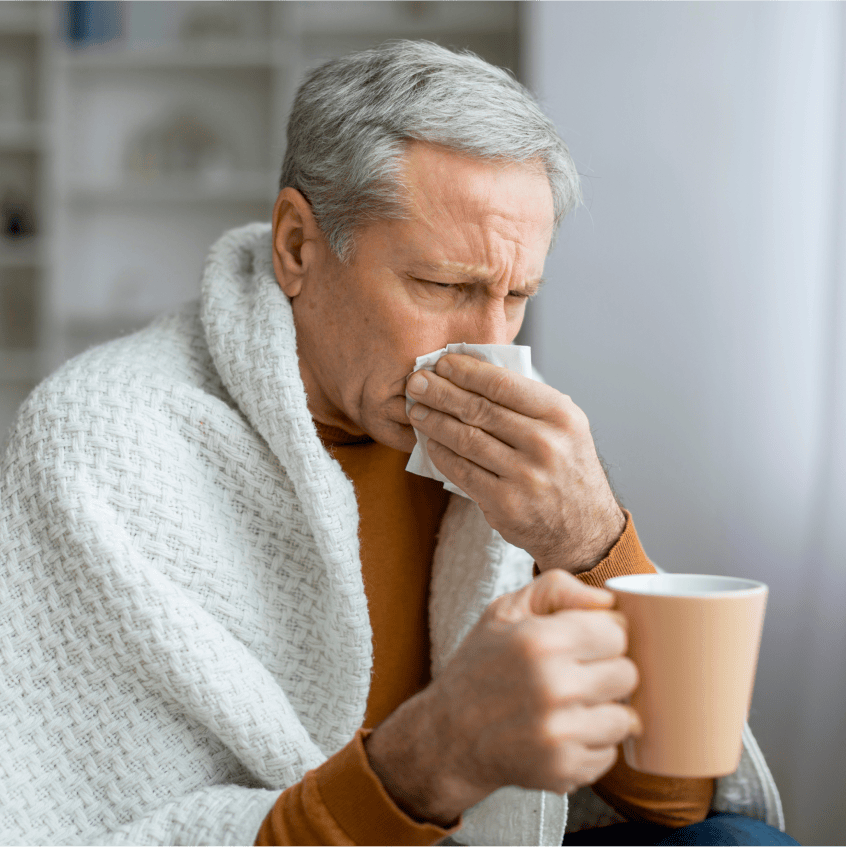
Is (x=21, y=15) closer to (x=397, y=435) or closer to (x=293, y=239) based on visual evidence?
(x=293, y=239)

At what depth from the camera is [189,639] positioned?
0.87 meters

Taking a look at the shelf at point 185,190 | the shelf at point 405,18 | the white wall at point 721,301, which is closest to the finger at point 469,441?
the white wall at point 721,301

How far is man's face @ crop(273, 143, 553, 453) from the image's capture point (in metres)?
0.99

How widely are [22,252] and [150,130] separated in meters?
0.79

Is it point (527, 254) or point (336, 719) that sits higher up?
point (527, 254)

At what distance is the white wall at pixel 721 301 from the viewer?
1682mm

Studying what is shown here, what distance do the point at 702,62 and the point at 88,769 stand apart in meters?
1.94

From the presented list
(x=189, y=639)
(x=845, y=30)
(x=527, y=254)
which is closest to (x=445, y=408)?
(x=527, y=254)

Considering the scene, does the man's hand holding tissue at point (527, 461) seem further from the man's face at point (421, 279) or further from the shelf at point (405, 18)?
the shelf at point (405, 18)

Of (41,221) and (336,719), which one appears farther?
(41,221)

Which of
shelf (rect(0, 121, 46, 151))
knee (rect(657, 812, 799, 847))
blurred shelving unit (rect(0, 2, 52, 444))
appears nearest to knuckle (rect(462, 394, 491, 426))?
knee (rect(657, 812, 799, 847))

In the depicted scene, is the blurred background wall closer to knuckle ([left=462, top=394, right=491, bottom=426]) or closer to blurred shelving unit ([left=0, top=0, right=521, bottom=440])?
knuckle ([left=462, top=394, right=491, bottom=426])

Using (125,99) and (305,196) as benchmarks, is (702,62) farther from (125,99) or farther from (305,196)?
(125,99)

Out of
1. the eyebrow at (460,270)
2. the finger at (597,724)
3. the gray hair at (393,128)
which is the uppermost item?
the gray hair at (393,128)
